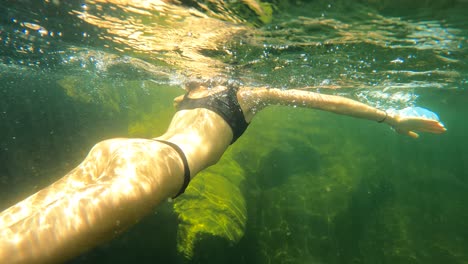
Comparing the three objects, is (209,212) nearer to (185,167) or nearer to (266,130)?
(185,167)

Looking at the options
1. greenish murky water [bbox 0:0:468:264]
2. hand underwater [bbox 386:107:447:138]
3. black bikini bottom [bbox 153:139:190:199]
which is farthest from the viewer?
greenish murky water [bbox 0:0:468:264]

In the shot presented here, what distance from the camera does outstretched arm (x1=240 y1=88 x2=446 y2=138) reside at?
4934 millimetres

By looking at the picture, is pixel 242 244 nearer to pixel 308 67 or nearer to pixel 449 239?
pixel 308 67

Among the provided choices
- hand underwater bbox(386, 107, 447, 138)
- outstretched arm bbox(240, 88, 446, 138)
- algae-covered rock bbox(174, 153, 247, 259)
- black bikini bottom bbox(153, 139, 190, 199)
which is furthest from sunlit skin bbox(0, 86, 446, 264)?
algae-covered rock bbox(174, 153, 247, 259)

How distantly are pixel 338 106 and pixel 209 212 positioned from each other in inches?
211

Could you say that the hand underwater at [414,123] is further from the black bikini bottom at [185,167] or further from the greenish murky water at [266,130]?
the black bikini bottom at [185,167]

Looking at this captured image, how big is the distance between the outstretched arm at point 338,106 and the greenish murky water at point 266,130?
75.4 inches

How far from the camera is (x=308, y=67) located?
10555 mm

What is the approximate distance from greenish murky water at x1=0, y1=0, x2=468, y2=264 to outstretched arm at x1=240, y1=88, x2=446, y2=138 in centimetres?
192

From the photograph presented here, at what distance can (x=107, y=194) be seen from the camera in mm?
2289

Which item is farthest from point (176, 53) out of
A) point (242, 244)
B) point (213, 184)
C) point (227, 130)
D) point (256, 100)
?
point (242, 244)

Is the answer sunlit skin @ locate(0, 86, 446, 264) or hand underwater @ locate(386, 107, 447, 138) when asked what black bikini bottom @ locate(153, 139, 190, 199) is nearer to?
sunlit skin @ locate(0, 86, 446, 264)

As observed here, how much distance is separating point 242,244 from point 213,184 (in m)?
2.54

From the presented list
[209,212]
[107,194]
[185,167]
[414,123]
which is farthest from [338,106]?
[209,212]
